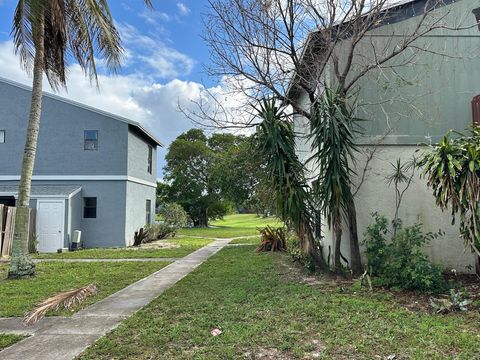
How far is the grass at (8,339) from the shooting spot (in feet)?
15.9

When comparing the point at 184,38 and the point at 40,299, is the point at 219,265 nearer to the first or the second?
the point at 40,299

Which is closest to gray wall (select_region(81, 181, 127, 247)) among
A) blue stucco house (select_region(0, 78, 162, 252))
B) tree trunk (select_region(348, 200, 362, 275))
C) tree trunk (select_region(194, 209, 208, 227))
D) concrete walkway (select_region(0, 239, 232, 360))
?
blue stucco house (select_region(0, 78, 162, 252))

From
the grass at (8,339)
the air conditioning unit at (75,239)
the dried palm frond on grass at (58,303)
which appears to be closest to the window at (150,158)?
the air conditioning unit at (75,239)

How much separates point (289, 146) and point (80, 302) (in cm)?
513

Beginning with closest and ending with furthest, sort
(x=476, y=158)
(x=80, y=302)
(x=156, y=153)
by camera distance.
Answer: (x=476, y=158), (x=80, y=302), (x=156, y=153)

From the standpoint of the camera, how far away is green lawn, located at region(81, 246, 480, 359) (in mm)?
4453

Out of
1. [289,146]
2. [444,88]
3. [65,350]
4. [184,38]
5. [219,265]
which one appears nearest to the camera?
[65,350]

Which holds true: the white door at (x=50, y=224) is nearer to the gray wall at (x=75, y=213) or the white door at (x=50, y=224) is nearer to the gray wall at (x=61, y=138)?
the gray wall at (x=75, y=213)

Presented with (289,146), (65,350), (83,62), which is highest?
(83,62)

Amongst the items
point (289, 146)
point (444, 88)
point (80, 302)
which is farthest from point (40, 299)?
point (444, 88)

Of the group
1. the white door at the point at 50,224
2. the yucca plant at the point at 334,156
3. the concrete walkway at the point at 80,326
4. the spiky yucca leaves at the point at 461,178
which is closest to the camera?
the concrete walkway at the point at 80,326

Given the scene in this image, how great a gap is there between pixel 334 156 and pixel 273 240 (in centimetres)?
678

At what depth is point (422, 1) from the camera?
Result: 9070 mm

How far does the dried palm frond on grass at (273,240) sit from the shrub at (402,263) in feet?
18.2
